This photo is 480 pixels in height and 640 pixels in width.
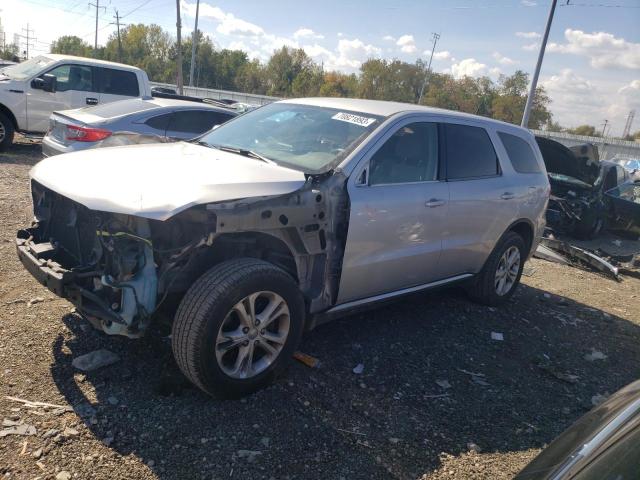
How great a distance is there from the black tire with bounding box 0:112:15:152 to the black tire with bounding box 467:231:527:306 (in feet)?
32.4

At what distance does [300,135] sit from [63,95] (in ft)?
29.8

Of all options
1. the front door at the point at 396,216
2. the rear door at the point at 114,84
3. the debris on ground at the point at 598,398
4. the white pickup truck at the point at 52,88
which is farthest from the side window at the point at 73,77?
the debris on ground at the point at 598,398

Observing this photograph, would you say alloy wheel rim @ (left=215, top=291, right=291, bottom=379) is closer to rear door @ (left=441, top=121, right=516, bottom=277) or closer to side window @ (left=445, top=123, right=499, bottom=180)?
rear door @ (left=441, top=121, right=516, bottom=277)

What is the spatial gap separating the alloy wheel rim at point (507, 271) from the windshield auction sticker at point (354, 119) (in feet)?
7.54

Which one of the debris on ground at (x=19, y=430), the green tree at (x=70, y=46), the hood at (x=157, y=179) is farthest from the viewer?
the green tree at (x=70, y=46)

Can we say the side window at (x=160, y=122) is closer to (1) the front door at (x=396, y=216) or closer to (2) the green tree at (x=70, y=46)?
(1) the front door at (x=396, y=216)

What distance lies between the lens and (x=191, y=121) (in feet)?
27.9

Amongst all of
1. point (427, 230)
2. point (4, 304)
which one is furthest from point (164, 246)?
point (427, 230)

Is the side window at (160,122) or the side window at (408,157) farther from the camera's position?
the side window at (160,122)

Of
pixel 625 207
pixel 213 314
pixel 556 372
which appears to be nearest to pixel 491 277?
pixel 556 372

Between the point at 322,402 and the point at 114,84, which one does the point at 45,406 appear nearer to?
the point at 322,402

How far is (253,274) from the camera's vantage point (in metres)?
3.03

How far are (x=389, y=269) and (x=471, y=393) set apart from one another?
3.54ft

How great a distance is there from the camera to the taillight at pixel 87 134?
738 centimetres
